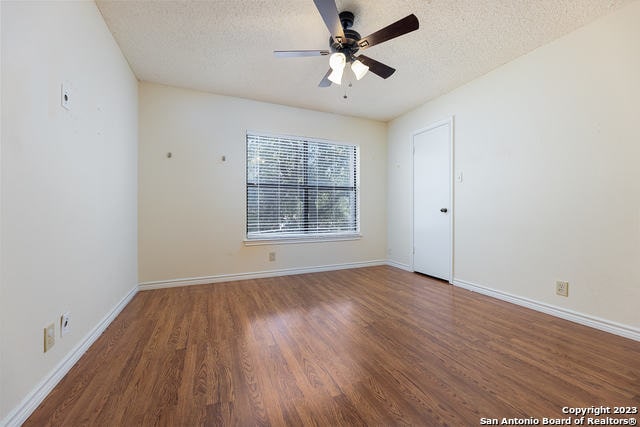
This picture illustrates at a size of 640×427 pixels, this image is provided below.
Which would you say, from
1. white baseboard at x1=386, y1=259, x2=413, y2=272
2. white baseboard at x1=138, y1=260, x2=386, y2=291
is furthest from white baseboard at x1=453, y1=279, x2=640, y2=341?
white baseboard at x1=138, y1=260, x2=386, y2=291

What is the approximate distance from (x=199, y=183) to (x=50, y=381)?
7.73 ft

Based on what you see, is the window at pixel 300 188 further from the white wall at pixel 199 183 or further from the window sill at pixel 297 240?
the white wall at pixel 199 183

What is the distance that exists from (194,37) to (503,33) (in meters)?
2.74

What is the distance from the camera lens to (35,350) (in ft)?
4.13

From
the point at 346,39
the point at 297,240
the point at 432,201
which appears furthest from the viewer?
the point at 297,240

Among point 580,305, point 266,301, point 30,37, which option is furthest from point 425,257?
point 30,37

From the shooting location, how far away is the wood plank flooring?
121 centimetres

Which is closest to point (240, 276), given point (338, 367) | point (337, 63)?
point (338, 367)

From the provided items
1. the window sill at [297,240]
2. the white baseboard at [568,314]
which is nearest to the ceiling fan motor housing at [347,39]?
the window sill at [297,240]

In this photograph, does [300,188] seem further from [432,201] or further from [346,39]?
[346,39]

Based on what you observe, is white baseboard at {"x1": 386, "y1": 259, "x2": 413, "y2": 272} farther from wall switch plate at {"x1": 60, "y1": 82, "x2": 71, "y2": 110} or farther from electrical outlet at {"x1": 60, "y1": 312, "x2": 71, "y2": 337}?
wall switch plate at {"x1": 60, "y1": 82, "x2": 71, "y2": 110}

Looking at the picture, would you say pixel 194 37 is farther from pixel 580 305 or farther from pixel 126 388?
pixel 580 305

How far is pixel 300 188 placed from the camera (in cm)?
392

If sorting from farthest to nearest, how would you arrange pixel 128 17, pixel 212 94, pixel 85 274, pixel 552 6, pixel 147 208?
pixel 212 94
pixel 147 208
pixel 128 17
pixel 552 6
pixel 85 274
